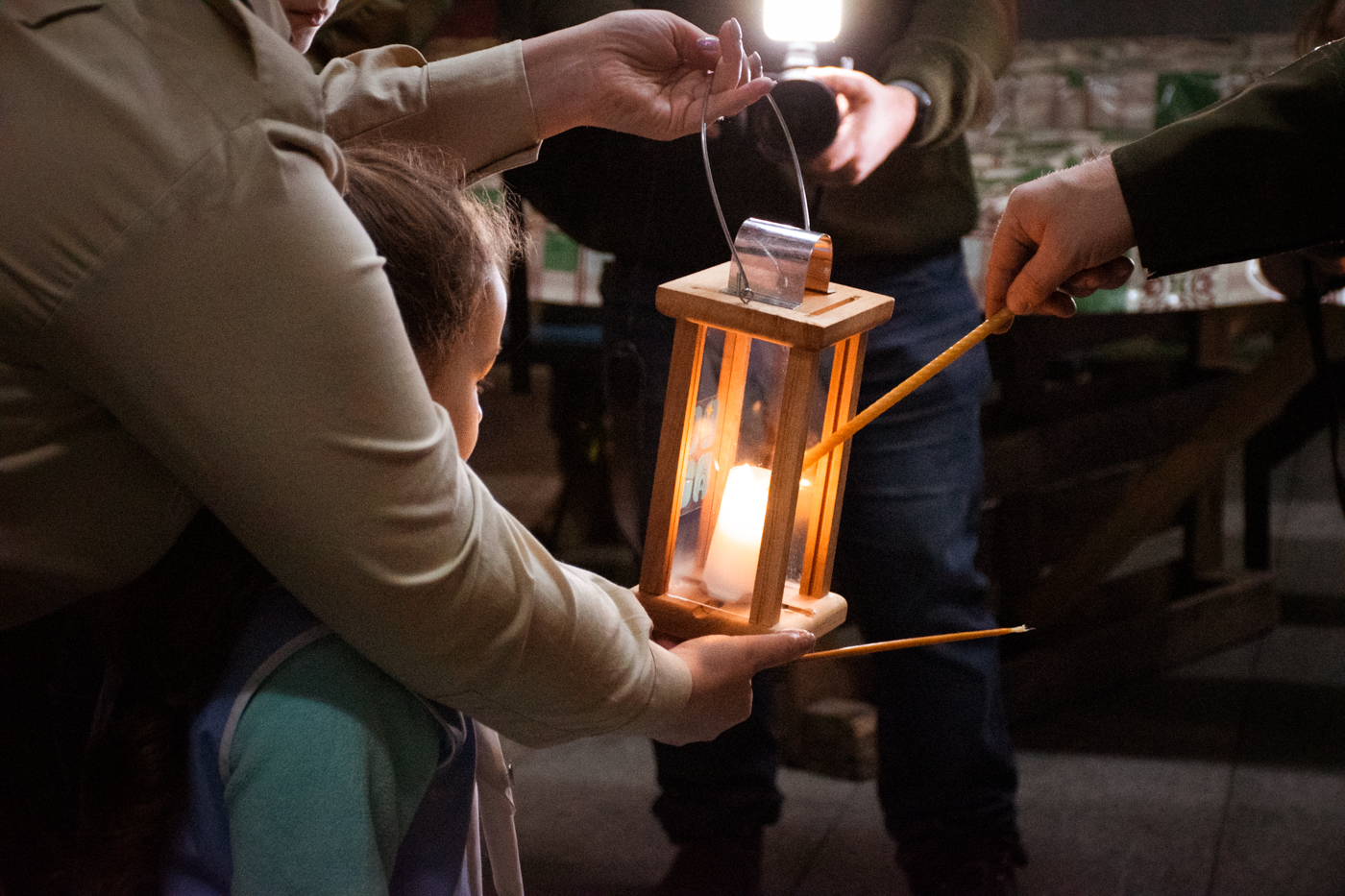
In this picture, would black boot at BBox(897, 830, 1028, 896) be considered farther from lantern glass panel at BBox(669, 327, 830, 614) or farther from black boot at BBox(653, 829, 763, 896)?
lantern glass panel at BBox(669, 327, 830, 614)

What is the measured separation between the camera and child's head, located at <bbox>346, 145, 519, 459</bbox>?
71cm

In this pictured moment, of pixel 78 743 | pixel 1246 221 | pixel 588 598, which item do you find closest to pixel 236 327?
pixel 588 598

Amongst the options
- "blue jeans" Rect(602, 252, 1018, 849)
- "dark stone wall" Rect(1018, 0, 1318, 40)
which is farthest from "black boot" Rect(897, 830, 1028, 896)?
"dark stone wall" Rect(1018, 0, 1318, 40)

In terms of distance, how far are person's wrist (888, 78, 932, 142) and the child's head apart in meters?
0.63

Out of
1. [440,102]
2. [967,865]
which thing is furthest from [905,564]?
[440,102]

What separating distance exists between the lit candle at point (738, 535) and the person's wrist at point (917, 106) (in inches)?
22.1

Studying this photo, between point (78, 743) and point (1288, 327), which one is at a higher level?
point (78, 743)

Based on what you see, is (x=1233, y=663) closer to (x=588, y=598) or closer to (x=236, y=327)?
(x=588, y=598)

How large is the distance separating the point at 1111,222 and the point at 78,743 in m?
0.73

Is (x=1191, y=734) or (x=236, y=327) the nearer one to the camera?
(x=236, y=327)

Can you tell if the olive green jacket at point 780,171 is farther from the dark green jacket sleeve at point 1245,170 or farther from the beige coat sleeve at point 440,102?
the dark green jacket sleeve at point 1245,170

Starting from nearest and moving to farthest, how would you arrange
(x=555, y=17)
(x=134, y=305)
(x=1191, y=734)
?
(x=134, y=305), (x=555, y=17), (x=1191, y=734)

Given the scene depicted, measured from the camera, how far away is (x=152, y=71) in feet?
1.76

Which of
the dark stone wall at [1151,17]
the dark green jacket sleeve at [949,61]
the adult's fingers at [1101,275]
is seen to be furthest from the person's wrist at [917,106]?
the dark stone wall at [1151,17]
